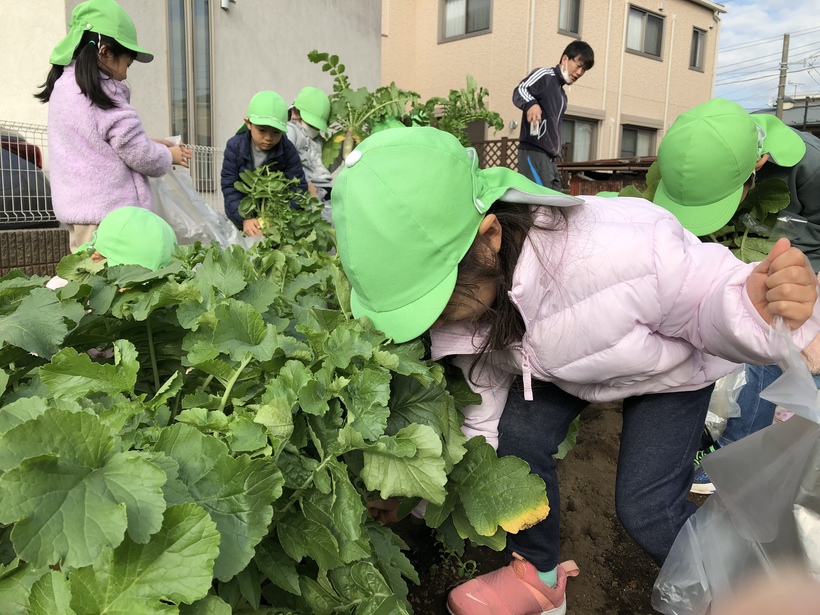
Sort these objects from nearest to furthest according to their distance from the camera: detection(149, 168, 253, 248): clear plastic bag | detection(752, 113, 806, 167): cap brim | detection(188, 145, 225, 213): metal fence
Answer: detection(752, 113, 806, 167): cap brim
detection(149, 168, 253, 248): clear plastic bag
detection(188, 145, 225, 213): metal fence

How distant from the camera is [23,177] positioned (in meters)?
4.90

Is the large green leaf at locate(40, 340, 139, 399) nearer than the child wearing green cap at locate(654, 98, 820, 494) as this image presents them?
Yes

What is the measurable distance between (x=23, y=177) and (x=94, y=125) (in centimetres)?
245

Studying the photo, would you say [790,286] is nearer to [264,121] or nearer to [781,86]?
[264,121]

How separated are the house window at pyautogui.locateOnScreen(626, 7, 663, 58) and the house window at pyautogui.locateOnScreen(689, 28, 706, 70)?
1.75 meters

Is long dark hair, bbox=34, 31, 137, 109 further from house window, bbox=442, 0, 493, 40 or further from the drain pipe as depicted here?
house window, bbox=442, 0, 493, 40

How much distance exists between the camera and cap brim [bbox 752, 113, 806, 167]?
2.33 m

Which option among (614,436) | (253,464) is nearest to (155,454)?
(253,464)

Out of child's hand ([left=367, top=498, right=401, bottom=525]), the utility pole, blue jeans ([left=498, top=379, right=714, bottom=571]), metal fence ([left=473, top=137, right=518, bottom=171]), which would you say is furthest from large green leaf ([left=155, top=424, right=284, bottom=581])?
the utility pole

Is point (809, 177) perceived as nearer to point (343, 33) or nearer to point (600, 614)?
point (600, 614)

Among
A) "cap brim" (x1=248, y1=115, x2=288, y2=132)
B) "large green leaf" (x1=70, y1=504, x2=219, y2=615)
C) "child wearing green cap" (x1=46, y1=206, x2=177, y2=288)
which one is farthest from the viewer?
"cap brim" (x1=248, y1=115, x2=288, y2=132)

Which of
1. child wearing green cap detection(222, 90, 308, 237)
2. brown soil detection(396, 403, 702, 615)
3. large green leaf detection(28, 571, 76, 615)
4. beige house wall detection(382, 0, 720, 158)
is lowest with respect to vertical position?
brown soil detection(396, 403, 702, 615)

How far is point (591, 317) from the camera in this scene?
4.83 ft

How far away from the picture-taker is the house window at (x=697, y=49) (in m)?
18.6
